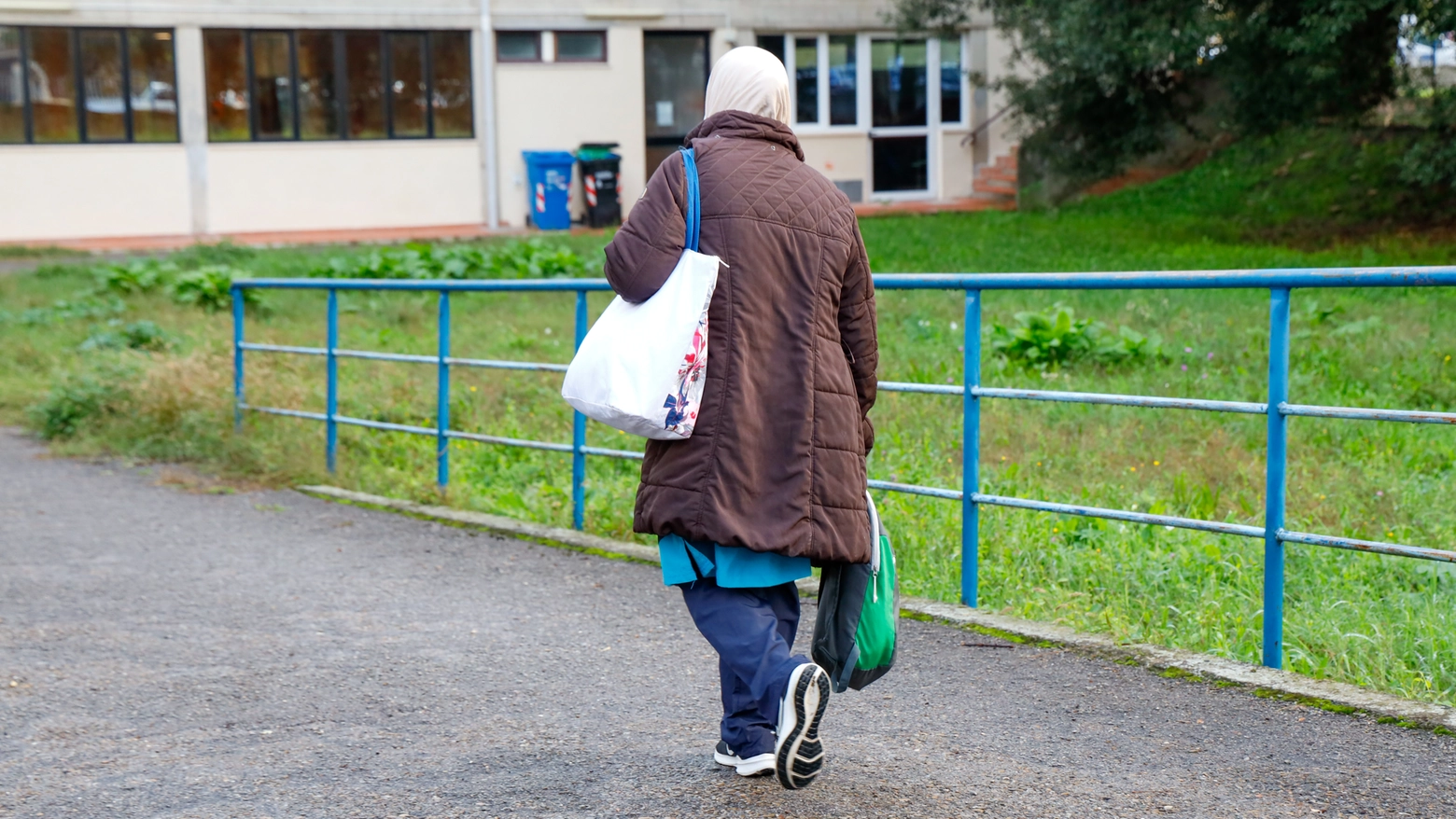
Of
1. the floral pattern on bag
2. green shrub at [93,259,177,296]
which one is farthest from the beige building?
the floral pattern on bag

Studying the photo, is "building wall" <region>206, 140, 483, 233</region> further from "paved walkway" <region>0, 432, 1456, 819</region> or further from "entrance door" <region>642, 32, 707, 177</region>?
"paved walkway" <region>0, 432, 1456, 819</region>

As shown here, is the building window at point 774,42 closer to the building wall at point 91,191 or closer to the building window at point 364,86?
the building window at point 364,86

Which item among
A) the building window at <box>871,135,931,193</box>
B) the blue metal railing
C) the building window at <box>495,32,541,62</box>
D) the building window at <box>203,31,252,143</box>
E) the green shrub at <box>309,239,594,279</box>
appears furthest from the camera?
the building window at <box>871,135,931,193</box>

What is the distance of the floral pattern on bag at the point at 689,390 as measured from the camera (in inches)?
127

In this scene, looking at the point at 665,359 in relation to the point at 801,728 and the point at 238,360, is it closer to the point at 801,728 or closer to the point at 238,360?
the point at 801,728

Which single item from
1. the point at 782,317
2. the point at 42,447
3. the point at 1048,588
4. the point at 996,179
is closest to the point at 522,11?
the point at 996,179

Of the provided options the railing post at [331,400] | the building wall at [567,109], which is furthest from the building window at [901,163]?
the railing post at [331,400]

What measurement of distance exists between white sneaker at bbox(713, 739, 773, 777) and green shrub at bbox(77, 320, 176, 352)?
29.2ft

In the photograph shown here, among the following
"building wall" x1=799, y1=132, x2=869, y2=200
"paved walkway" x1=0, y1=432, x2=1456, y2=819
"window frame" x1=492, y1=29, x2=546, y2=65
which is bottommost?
"paved walkway" x1=0, y1=432, x2=1456, y2=819

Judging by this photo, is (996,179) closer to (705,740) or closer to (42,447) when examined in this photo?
(42,447)

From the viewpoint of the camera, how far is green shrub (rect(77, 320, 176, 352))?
11.6 metres

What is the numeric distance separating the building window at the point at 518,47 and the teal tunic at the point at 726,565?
23546 millimetres

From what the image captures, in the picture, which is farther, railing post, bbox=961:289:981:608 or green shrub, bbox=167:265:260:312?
green shrub, bbox=167:265:260:312

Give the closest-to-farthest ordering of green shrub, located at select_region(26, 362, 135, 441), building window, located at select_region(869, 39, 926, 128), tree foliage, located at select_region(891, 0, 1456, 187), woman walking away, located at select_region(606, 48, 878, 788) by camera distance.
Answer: woman walking away, located at select_region(606, 48, 878, 788)
green shrub, located at select_region(26, 362, 135, 441)
tree foliage, located at select_region(891, 0, 1456, 187)
building window, located at select_region(869, 39, 926, 128)
